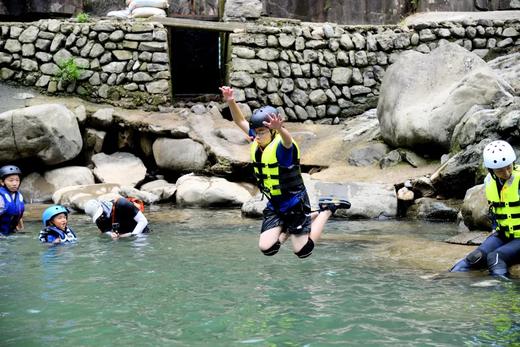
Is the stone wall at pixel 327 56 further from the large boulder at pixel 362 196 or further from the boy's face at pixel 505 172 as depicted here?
the boy's face at pixel 505 172

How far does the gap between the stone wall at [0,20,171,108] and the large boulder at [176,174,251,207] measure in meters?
3.60

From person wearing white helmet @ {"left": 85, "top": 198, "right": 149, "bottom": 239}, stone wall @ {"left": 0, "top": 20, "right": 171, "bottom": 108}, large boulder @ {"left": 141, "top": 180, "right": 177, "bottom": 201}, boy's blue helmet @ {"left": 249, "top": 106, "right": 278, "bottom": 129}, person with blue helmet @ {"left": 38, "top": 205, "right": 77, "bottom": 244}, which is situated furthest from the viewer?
stone wall @ {"left": 0, "top": 20, "right": 171, "bottom": 108}

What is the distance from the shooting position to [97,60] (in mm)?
16031

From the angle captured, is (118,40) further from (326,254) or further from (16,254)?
(326,254)

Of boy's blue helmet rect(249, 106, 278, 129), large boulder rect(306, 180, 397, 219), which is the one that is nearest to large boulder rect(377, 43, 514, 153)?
large boulder rect(306, 180, 397, 219)

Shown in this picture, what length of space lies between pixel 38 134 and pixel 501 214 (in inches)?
381

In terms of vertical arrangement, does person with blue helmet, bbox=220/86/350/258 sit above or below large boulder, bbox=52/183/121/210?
above

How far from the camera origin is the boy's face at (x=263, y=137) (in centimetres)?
640

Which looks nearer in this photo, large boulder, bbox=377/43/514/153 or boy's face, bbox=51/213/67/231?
boy's face, bbox=51/213/67/231

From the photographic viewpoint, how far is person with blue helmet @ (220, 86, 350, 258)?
6.43m

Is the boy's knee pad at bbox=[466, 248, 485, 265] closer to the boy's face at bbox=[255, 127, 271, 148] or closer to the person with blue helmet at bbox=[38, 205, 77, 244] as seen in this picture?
the boy's face at bbox=[255, 127, 271, 148]

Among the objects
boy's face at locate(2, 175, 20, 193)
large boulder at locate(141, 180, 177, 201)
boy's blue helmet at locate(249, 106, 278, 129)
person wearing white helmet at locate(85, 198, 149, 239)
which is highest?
boy's blue helmet at locate(249, 106, 278, 129)

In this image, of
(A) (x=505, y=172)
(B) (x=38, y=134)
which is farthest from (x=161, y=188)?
(A) (x=505, y=172)

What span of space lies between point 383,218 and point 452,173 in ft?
4.33
